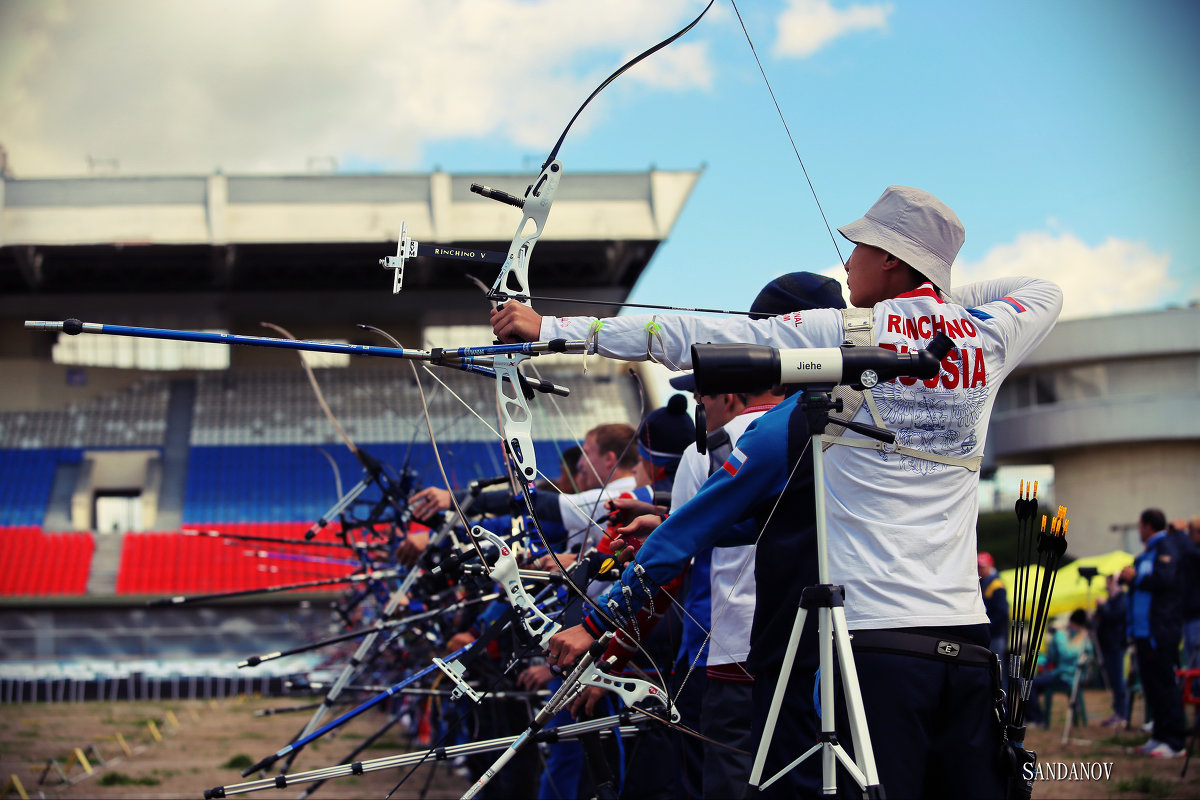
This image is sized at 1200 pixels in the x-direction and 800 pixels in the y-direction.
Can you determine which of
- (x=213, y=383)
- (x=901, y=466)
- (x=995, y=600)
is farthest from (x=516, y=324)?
(x=213, y=383)

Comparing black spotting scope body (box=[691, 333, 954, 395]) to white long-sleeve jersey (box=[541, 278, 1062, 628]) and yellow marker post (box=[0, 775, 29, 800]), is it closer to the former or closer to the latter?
white long-sleeve jersey (box=[541, 278, 1062, 628])

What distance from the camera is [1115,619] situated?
1171 cm

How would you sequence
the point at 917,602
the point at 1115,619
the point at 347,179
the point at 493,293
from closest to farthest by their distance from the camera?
the point at 917,602, the point at 493,293, the point at 1115,619, the point at 347,179

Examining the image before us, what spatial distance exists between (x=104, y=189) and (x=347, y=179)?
453 cm

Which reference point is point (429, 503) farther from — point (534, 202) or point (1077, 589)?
point (1077, 589)

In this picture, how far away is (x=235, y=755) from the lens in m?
9.58

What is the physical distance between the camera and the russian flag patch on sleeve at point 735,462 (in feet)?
8.28

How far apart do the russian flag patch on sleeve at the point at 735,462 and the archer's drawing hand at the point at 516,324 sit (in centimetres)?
50

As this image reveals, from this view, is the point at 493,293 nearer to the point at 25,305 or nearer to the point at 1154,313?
the point at 25,305

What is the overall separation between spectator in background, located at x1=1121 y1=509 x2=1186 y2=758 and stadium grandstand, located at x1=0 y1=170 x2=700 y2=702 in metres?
11.0

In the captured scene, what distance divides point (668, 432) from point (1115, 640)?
929 cm

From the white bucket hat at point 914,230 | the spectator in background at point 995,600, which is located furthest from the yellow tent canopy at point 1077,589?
the white bucket hat at point 914,230

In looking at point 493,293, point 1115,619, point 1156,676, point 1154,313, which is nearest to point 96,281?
point 1115,619

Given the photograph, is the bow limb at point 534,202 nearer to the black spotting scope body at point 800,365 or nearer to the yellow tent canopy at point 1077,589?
the black spotting scope body at point 800,365
